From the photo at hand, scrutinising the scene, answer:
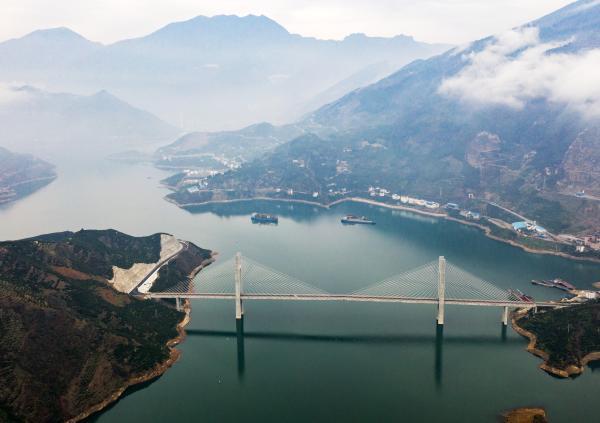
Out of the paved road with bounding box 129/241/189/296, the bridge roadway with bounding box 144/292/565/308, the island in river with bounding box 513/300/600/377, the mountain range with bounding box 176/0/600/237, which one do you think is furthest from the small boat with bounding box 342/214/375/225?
the island in river with bounding box 513/300/600/377

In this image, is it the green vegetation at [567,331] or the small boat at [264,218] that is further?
the small boat at [264,218]

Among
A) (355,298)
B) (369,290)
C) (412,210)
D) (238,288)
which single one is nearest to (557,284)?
(369,290)

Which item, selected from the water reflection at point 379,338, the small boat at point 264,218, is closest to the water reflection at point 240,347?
the water reflection at point 379,338

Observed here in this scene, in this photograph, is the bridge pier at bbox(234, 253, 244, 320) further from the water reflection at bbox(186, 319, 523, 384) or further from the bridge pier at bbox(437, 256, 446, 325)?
the bridge pier at bbox(437, 256, 446, 325)

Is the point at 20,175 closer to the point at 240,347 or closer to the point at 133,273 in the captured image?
the point at 133,273

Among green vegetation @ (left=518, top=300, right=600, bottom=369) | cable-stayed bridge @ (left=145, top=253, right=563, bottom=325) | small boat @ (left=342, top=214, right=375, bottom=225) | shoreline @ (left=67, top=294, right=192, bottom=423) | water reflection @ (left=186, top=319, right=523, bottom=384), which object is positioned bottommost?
shoreline @ (left=67, top=294, right=192, bottom=423)

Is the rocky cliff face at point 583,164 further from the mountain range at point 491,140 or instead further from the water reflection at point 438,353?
the water reflection at point 438,353
